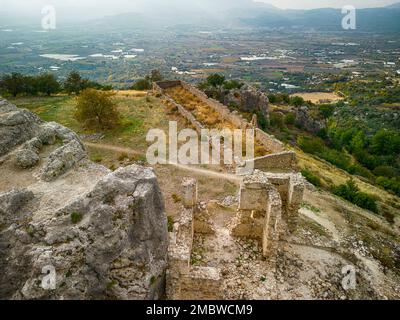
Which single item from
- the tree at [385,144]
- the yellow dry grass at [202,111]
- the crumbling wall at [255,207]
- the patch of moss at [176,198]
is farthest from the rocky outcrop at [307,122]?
the crumbling wall at [255,207]

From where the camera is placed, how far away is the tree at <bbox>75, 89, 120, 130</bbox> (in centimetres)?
3212

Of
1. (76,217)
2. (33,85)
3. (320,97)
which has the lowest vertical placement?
(320,97)

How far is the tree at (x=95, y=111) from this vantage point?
3212cm

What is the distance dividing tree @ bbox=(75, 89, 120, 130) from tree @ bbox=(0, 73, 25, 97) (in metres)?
17.0

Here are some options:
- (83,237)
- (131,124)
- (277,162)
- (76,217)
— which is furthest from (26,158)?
(131,124)

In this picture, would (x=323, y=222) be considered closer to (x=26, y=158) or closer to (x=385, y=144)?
(x=26, y=158)

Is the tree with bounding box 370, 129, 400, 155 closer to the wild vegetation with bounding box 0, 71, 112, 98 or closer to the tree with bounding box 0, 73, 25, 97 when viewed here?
the wild vegetation with bounding box 0, 71, 112, 98

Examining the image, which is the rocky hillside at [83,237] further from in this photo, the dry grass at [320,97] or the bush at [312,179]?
the dry grass at [320,97]

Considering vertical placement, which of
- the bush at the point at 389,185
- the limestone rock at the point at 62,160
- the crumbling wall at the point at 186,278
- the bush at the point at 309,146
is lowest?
the bush at the point at 389,185

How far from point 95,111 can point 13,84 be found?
1870cm

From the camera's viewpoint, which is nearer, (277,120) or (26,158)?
(26,158)

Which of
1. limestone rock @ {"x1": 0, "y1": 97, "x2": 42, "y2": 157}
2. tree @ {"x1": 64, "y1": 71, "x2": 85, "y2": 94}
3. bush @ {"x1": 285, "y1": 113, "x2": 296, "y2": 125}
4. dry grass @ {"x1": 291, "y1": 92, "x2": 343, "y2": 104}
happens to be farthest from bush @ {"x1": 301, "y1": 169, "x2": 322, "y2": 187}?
dry grass @ {"x1": 291, "y1": 92, "x2": 343, "y2": 104}

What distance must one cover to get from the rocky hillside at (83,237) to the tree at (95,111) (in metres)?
20.9

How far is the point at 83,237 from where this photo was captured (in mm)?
9312
